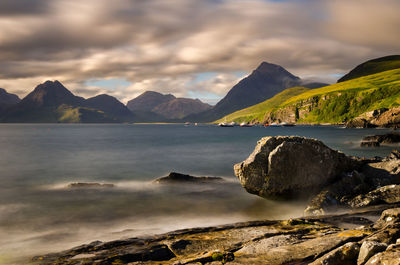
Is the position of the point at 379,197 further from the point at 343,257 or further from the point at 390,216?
the point at 343,257

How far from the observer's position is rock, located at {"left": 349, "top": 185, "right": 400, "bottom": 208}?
17.8m

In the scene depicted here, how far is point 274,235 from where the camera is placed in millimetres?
11961

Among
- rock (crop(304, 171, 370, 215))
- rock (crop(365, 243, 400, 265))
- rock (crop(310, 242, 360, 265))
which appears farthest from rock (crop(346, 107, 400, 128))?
rock (crop(365, 243, 400, 265))

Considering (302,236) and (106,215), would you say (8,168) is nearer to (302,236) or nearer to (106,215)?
(106,215)

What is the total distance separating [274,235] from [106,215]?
11414mm

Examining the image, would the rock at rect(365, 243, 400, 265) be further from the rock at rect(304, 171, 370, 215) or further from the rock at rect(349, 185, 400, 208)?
the rock at rect(349, 185, 400, 208)

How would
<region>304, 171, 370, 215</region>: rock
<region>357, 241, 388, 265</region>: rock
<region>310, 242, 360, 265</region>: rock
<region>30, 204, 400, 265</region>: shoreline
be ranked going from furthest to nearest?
<region>304, 171, 370, 215</region>: rock → <region>30, 204, 400, 265</region>: shoreline → <region>310, 242, 360, 265</region>: rock → <region>357, 241, 388, 265</region>: rock

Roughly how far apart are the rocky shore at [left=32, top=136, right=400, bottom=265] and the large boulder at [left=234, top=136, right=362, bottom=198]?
0.07 metres

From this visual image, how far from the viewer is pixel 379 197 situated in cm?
1803

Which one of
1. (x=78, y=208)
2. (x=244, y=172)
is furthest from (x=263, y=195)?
(x=78, y=208)

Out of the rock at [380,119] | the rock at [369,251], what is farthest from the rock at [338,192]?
the rock at [380,119]

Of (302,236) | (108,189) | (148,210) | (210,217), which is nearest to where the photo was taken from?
(302,236)

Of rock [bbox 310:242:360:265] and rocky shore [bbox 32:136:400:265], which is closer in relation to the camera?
rock [bbox 310:242:360:265]

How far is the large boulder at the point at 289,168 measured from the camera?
19531 mm
